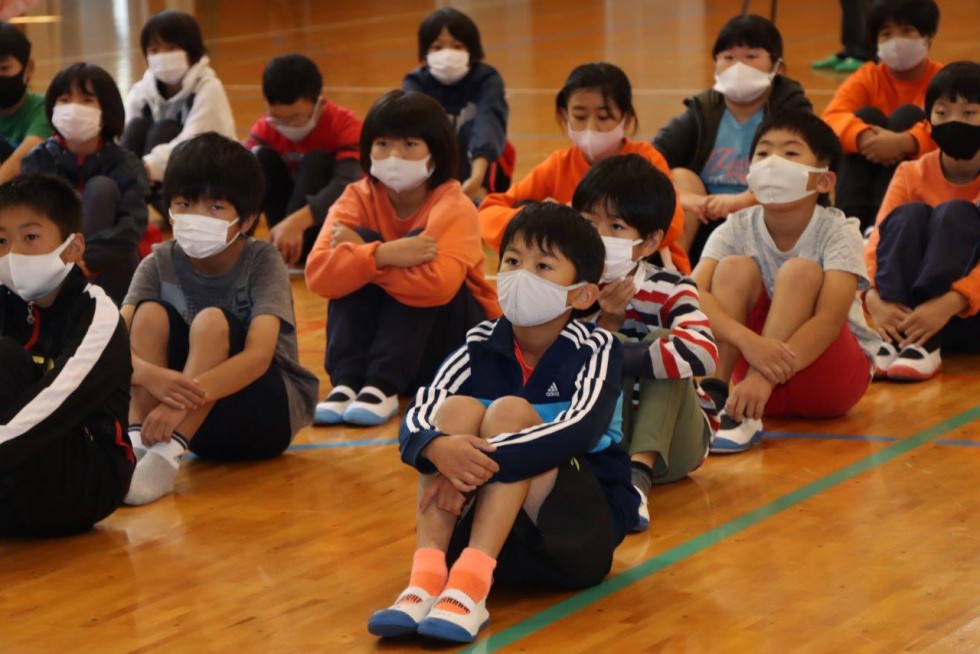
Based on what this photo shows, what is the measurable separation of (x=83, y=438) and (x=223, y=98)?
3385 millimetres

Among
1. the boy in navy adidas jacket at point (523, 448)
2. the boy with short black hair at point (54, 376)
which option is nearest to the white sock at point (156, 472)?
the boy with short black hair at point (54, 376)

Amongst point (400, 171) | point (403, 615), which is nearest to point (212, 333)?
point (400, 171)

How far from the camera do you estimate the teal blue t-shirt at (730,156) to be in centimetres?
516

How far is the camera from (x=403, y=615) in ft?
8.45

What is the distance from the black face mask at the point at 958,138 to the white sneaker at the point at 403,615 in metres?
2.53

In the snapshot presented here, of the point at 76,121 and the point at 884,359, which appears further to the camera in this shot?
the point at 76,121

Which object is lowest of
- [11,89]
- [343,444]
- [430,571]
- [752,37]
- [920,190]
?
[343,444]

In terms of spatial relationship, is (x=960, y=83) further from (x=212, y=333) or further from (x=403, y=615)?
(x=403, y=615)

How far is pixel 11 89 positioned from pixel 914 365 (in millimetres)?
3484

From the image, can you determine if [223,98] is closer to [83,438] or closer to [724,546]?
[83,438]

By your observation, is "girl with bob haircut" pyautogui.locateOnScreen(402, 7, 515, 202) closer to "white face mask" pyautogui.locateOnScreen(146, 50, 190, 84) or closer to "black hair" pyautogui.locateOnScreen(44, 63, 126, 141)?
"white face mask" pyautogui.locateOnScreen(146, 50, 190, 84)

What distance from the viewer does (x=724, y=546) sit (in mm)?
3076

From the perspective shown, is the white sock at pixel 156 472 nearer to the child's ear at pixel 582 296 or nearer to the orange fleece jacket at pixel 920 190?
the child's ear at pixel 582 296

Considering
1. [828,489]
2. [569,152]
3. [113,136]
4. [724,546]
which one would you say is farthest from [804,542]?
[113,136]
